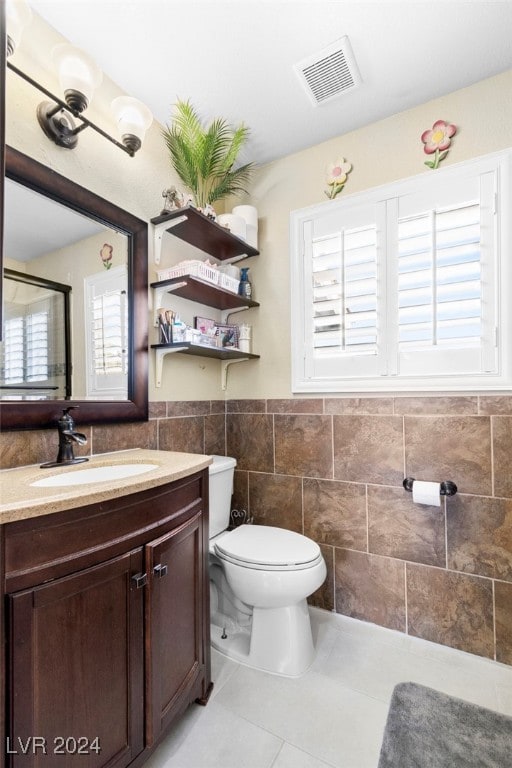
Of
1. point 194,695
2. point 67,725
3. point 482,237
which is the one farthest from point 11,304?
point 482,237

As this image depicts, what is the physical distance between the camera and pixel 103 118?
4.90 feet

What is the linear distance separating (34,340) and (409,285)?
5.38 feet

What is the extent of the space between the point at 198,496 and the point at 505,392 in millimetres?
1377

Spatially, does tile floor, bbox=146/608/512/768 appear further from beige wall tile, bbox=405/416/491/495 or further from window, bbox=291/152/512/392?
window, bbox=291/152/512/392

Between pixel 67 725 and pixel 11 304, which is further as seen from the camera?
pixel 11 304

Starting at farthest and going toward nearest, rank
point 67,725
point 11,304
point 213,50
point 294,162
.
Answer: point 294,162, point 213,50, point 11,304, point 67,725

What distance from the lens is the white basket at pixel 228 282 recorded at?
73.8 inches

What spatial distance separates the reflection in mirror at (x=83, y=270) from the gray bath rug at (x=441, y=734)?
1616 millimetres

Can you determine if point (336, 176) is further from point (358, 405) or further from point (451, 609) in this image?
point (451, 609)

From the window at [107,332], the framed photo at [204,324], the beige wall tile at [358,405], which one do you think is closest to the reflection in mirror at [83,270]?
the window at [107,332]

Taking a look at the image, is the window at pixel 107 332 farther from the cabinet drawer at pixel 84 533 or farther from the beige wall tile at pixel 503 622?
the beige wall tile at pixel 503 622

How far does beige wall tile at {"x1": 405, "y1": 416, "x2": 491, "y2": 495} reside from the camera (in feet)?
5.07

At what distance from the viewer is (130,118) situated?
4.61ft

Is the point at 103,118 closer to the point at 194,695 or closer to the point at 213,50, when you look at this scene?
the point at 213,50
